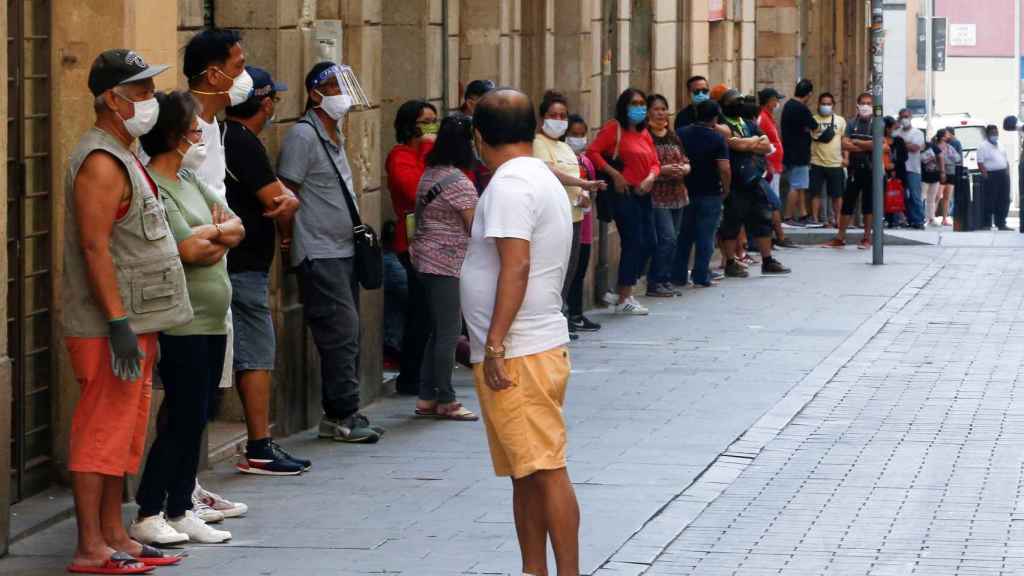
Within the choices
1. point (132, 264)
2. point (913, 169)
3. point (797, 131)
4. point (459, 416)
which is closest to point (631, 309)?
point (459, 416)

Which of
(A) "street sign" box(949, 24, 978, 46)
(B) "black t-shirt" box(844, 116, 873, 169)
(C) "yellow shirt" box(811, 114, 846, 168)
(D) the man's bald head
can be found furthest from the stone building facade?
(A) "street sign" box(949, 24, 978, 46)

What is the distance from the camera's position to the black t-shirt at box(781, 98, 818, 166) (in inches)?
980

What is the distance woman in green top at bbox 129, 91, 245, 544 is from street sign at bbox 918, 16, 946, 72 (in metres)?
46.5

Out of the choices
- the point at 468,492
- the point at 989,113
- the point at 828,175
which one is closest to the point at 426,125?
the point at 468,492

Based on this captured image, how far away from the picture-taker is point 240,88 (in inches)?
356

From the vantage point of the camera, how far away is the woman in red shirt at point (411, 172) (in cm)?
1197

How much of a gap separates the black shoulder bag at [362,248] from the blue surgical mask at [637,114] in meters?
6.78

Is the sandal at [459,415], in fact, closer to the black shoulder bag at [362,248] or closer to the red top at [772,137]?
the black shoulder bag at [362,248]

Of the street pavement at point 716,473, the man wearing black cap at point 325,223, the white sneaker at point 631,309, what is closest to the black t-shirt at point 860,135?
the white sneaker at point 631,309

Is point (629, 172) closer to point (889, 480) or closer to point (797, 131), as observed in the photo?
point (889, 480)

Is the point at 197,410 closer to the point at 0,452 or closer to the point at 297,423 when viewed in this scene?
the point at 0,452

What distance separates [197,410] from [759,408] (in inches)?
181

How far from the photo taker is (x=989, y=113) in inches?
2847

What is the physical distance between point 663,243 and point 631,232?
0.86 metres
